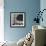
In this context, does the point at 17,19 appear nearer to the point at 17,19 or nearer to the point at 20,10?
the point at 17,19

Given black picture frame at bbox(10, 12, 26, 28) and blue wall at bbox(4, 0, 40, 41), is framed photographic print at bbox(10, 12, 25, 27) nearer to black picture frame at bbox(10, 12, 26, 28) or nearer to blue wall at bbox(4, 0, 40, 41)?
black picture frame at bbox(10, 12, 26, 28)

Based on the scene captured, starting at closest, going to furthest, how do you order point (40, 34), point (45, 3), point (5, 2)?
point (40, 34) < point (45, 3) < point (5, 2)

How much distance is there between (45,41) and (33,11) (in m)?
3.16

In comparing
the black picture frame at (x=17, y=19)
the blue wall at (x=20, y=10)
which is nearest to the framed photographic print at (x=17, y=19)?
the black picture frame at (x=17, y=19)

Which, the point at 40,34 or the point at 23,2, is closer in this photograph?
the point at 40,34

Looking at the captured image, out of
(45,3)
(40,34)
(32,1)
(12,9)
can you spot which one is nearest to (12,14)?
(12,9)

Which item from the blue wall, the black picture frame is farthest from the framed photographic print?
the blue wall

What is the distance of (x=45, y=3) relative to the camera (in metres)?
4.80

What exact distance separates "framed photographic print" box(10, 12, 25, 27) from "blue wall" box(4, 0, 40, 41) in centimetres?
13

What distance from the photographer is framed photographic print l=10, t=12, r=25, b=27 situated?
5.75 meters

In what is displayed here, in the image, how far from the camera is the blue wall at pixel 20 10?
5.74 m

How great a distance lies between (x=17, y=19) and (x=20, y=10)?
0.40m

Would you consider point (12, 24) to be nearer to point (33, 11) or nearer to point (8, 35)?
point (8, 35)

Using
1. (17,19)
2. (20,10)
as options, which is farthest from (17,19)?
(20,10)
